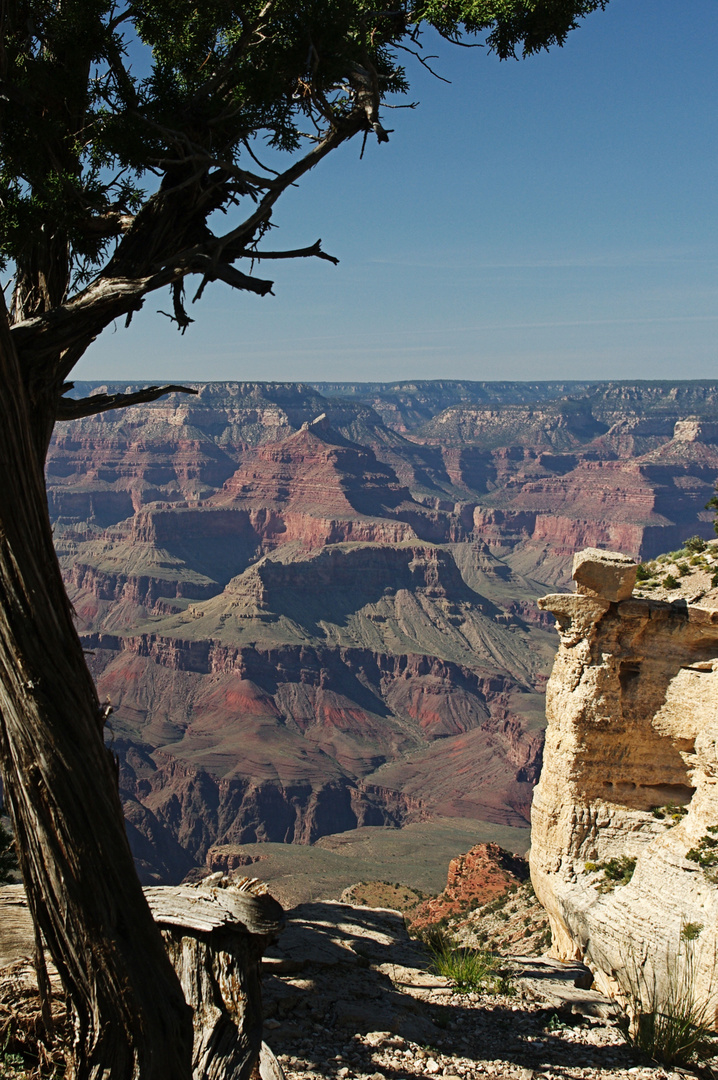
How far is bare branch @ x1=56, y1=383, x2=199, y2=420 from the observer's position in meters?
6.23

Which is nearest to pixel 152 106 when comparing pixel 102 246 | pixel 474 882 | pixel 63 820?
pixel 102 246

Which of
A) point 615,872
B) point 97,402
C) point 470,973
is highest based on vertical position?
point 97,402

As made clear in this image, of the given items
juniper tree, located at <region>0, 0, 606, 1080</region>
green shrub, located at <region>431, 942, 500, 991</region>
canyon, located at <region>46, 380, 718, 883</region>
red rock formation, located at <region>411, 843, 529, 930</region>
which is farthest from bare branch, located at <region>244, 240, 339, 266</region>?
canyon, located at <region>46, 380, 718, 883</region>

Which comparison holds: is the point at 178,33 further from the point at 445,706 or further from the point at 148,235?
the point at 445,706

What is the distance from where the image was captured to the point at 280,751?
103062 millimetres

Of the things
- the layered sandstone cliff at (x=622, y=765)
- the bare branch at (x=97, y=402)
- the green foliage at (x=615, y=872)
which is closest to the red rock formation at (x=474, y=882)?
the layered sandstone cliff at (x=622, y=765)

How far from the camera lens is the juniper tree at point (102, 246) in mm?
4824

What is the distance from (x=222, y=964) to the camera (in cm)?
582

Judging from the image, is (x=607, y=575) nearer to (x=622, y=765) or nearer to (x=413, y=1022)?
(x=622, y=765)

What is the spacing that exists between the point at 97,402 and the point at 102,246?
1.36 m

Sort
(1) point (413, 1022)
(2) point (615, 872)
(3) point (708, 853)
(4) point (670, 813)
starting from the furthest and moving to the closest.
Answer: (4) point (670, 813), (2) point (615, 872), (3) point (708, 853), (1) point (413, 1022)

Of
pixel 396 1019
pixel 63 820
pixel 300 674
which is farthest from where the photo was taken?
pixel 300 674

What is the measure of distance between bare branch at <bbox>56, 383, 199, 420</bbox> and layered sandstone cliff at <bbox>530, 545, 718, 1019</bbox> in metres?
9.49

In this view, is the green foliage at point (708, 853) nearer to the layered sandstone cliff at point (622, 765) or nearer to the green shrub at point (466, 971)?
the layered sandstone cliff at point (622, 765)
